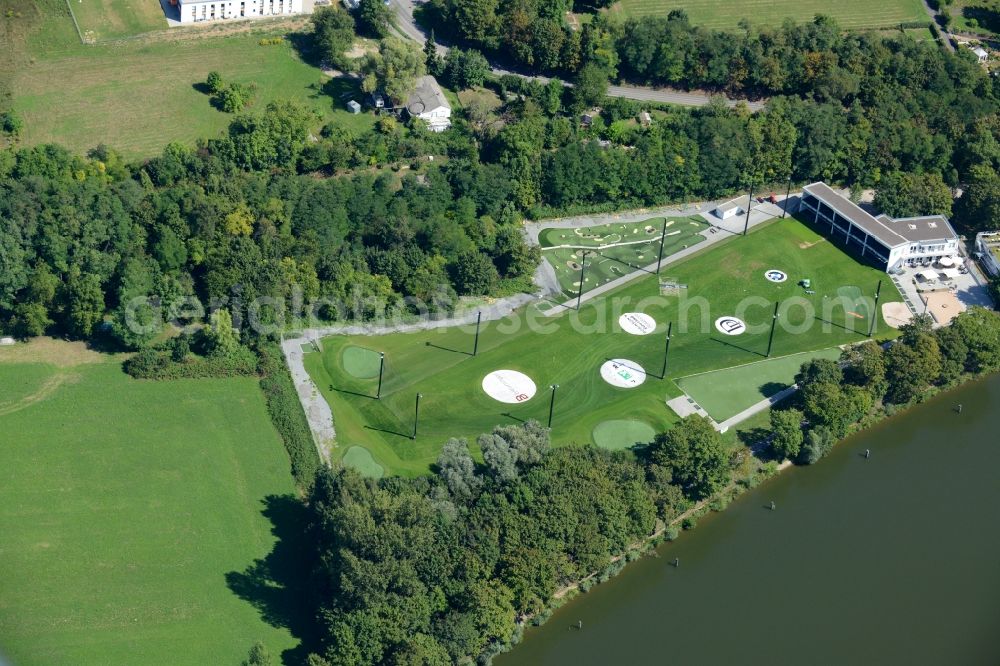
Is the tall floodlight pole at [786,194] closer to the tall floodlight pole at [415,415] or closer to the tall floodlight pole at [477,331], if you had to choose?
the tall floodlight pole at [477,331]

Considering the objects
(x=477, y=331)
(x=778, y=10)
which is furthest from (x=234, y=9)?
(x=778, y=10)

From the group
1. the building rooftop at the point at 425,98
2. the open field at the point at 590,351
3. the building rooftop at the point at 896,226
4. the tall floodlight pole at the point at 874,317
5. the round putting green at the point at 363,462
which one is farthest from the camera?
the building rooftop at the point at 425,98

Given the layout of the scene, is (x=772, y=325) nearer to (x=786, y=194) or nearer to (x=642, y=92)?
(x=786, y=194)

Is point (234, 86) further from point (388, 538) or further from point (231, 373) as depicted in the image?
point (388, 538)

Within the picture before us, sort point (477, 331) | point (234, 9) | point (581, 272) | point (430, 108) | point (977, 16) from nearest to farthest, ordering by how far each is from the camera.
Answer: point (477, 331) < point (581, 272) < point (430, 108) < point (234, 9) < point (977, 16)

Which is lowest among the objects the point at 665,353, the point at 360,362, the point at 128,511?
the point at 128,511

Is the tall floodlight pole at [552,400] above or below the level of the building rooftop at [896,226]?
below

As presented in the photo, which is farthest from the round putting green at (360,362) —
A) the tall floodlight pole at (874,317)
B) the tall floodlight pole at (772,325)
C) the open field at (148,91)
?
the tall floodlight pole at (874,317)

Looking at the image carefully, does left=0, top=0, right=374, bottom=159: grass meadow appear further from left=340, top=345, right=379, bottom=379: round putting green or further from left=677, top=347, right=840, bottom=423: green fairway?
left=677, top=347, right=840, bottom=423: green fairway
